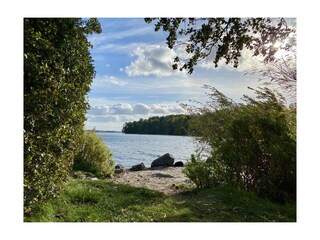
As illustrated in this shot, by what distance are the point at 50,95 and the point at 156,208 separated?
211 centimetres

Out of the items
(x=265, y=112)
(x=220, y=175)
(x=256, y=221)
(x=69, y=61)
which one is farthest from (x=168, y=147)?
(x=69, y=61)

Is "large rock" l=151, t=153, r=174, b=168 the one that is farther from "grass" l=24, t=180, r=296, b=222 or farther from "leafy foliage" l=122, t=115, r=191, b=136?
"grass" l=24, t=180, r=296, b=222

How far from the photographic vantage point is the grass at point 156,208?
4500 mm

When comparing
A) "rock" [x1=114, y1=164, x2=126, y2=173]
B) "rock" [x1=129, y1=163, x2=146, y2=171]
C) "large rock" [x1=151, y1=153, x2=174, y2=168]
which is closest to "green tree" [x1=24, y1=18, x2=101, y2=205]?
"rock" [x1=114, y1=164, x2=126, y2=173]

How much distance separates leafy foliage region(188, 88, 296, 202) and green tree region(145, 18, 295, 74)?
76 cm

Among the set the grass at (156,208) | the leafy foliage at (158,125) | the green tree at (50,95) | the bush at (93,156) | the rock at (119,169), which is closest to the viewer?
the green tree at (50,95)

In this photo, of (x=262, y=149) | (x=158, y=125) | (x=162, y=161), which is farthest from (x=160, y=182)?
(x=162, y=161)

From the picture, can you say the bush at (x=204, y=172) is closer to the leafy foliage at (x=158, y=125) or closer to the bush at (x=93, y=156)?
the leafy foliage at (x=158, y=125)

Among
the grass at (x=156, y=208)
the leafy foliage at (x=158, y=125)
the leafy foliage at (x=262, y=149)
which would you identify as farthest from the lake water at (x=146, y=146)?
the grass at (x=156, y=208)

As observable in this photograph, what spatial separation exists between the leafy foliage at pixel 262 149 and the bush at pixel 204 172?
0.44 feet

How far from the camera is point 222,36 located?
5777 millimetres

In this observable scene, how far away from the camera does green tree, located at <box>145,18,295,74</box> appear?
5492 mm

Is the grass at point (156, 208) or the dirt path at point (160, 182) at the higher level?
the grass at point (156, 208)
